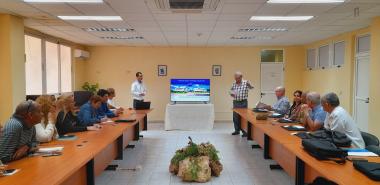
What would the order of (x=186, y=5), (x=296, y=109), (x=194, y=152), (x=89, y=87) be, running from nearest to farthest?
1. (x=194, y=152)
2. (x=186, y=5)
3. (x=296, y=109)
4. (x=89, y=87)

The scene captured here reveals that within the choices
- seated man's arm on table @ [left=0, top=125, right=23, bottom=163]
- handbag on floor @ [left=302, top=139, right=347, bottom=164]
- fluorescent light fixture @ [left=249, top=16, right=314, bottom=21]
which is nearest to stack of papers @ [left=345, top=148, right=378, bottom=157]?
handbag on floor @ [left=302, top=139, right=347, bottom=164]

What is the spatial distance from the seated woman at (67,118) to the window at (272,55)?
7.69 m

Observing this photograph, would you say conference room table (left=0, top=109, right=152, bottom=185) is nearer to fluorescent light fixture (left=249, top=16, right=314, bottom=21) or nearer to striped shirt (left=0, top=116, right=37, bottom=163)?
striped shirt (left=0, top=116, right=37, bottom=163)

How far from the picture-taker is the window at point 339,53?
796cm

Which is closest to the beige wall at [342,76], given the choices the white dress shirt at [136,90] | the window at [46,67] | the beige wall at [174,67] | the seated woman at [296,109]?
the beige wall at [174,67]

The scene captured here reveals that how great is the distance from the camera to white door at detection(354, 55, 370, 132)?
696 centimetres

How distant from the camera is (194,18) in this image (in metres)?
5.84

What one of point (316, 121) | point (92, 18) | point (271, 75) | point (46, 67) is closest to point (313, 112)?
point (316, 121)

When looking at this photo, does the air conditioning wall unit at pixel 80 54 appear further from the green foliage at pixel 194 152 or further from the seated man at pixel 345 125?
Answer: the seated man at pixel 345 125

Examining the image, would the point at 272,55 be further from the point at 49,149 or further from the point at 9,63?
the point at 49,149

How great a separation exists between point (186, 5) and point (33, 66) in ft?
14.8

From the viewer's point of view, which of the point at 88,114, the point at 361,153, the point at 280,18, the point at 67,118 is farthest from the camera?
the point at 280,18

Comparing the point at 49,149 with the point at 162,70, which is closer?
the point at 49,149

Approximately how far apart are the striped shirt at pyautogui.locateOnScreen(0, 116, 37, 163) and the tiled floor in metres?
1.81
